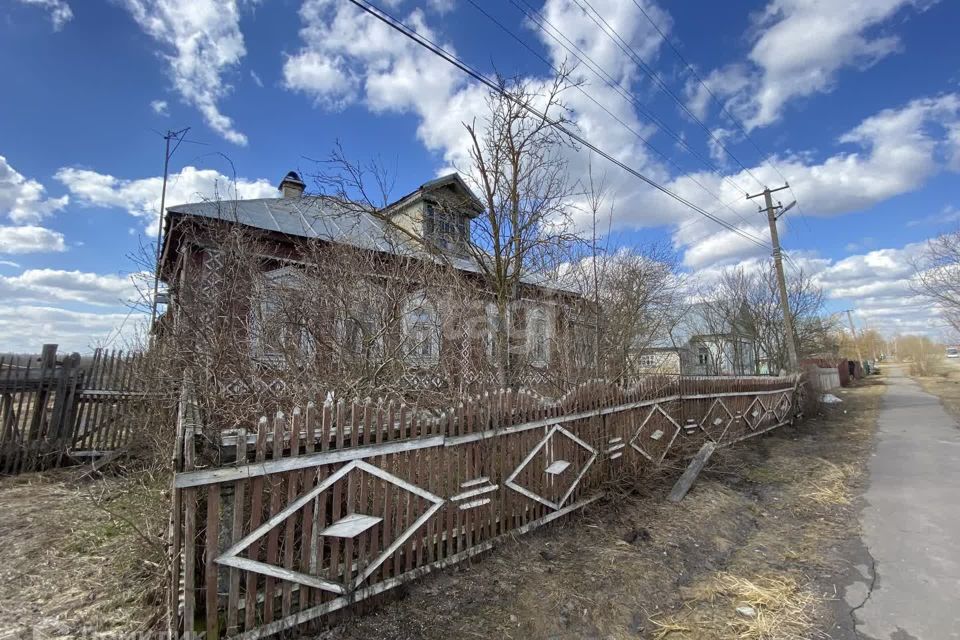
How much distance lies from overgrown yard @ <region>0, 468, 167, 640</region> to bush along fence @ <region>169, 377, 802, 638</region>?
706 millimetres

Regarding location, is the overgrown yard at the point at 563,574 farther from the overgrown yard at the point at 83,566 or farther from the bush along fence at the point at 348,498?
the bush along fence at the point at 348,498

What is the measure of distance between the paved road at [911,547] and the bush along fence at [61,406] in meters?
8.76

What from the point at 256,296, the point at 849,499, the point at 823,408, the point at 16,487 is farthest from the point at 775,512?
the point at 823,408

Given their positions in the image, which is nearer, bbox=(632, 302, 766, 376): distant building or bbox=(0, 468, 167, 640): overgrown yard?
bbox=(0, 468, 167, 640): overgrown yard

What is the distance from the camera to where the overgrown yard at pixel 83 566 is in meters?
2.91

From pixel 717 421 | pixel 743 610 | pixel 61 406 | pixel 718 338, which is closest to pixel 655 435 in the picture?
pixel 717 421

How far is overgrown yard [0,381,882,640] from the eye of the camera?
3.02 m


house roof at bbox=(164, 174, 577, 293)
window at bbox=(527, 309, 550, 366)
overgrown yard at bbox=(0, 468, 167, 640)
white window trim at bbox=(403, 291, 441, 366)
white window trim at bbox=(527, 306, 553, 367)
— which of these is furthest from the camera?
window at bbox=(527, 309, 550, 366)

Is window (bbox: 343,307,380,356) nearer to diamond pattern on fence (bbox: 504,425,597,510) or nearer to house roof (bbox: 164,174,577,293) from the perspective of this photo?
house roof (bbox: 164,174,577,293)

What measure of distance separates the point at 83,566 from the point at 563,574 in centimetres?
420

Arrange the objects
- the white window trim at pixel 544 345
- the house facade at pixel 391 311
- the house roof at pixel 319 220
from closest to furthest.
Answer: the house facade at pixel 391 311, the house roof at pixel 319 220, the white window trim at pixel 544 345

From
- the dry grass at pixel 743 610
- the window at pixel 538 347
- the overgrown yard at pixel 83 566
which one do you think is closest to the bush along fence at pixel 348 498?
the overgrown yard at pixel 83 566

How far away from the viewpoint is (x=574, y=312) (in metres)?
8.09

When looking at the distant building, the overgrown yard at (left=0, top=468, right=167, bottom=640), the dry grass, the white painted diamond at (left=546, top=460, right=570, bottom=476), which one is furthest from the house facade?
the distant building
